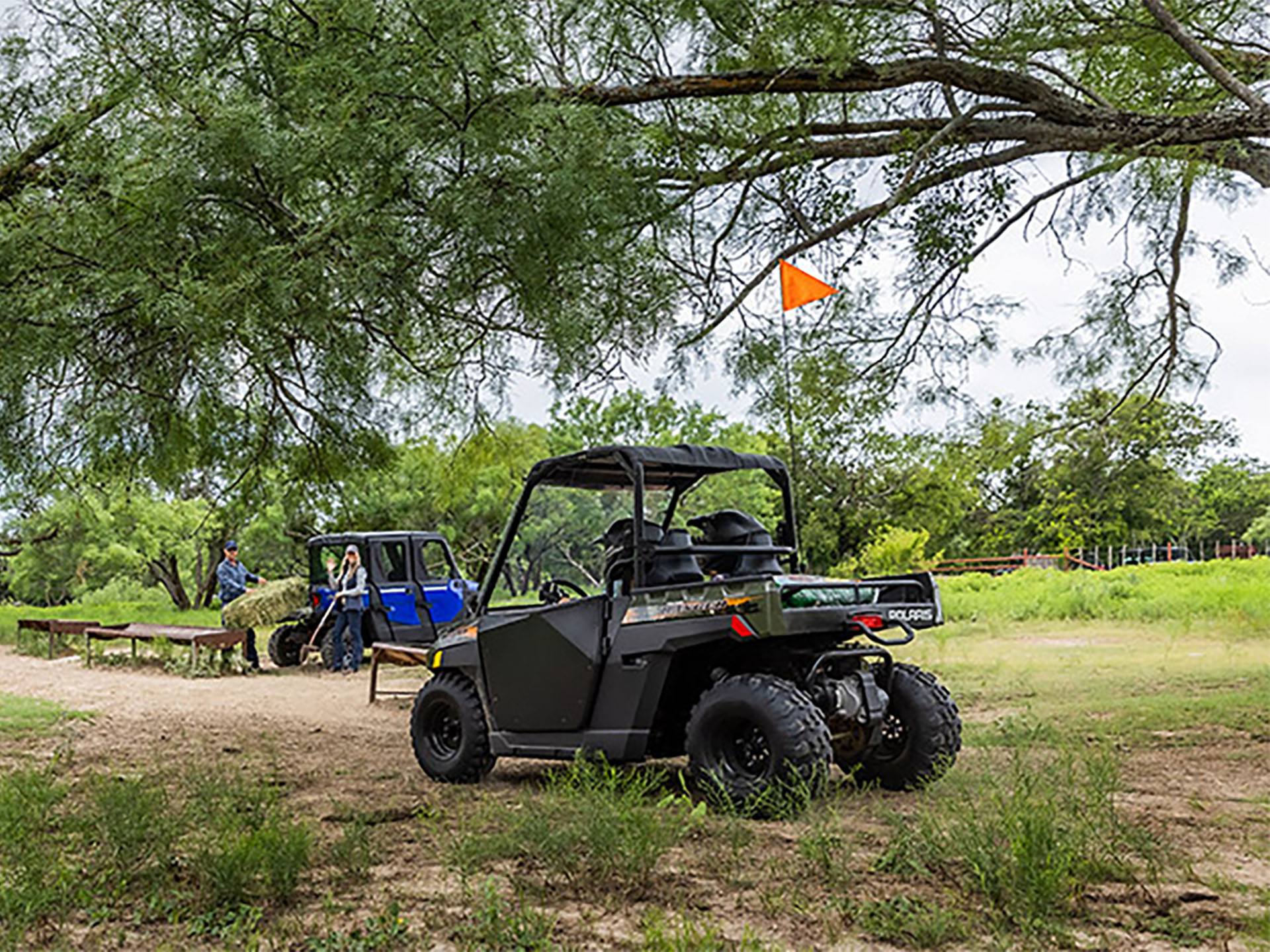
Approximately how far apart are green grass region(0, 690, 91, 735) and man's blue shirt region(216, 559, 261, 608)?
6.17 m

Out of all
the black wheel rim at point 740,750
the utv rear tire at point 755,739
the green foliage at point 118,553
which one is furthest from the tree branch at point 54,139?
the green foliage at point 118,553

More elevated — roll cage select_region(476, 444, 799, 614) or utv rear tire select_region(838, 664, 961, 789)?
roll cage select_region(476, 444, 799, 614)

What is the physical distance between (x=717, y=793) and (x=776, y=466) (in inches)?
81.3

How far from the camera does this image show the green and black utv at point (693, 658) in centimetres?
606

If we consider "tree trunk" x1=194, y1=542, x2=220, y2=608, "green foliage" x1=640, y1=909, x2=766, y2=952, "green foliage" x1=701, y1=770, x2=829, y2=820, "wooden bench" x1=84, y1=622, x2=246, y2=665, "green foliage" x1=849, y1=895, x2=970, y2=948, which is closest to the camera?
"green foliage" x1=640, y1=909, x2=766, y2=952

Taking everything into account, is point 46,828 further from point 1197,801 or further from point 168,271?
point 1197,801

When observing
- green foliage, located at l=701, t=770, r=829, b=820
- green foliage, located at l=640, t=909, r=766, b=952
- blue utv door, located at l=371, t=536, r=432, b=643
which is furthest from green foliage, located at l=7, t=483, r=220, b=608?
green foliage, located at l=640, t=909, r=766, b=952

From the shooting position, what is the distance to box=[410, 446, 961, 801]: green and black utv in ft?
19.9

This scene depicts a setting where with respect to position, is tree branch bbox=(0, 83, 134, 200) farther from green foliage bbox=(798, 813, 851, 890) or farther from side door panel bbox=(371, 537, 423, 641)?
side door panel bbox=(371, 537, 423, 641)

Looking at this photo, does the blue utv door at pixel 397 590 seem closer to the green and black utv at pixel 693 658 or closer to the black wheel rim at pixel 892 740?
the green and black utv at pixel 693 658

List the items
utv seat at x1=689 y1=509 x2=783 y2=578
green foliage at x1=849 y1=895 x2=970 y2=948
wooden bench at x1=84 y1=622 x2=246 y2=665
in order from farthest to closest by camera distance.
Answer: wooden bench at x1=84 y1=622 x2=246 y2=665
utv seat at x1=689 y1=509 x2=783 y2=578
green foliage at x1=849 y1=895 x2=970 y2=948

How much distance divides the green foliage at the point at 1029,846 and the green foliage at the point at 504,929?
1.40 m

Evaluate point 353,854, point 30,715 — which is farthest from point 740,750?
point 30,715

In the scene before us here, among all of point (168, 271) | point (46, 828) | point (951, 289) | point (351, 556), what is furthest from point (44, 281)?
point (351, 556)
